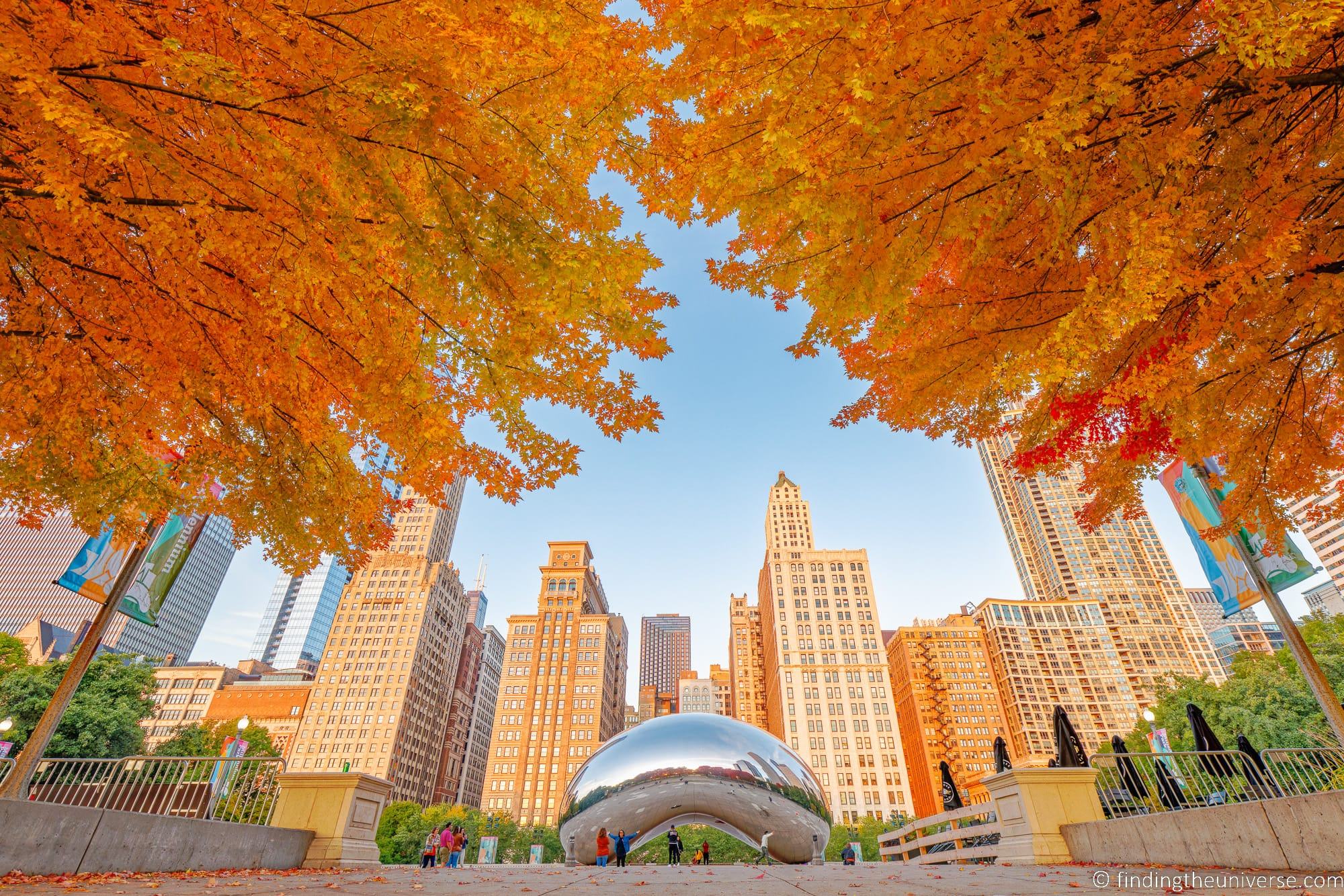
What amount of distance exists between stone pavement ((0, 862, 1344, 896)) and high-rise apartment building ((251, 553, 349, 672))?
600ft

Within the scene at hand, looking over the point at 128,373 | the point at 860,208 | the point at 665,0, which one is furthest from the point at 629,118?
the point at 128,373

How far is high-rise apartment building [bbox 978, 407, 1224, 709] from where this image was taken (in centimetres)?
10325

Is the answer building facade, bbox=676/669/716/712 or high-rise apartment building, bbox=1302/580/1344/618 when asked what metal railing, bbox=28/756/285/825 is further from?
building facade, bbox=676/669/716/712

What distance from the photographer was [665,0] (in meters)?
5.41

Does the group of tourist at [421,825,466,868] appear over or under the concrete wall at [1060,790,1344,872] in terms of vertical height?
under

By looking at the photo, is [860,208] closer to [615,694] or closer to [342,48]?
[342,48]

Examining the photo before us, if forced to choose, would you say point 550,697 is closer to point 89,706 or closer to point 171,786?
point 89,706

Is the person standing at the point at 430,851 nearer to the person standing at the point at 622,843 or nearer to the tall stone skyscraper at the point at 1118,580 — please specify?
the person standing at the point at 622,843

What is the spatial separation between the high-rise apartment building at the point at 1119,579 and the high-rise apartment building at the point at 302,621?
18192 centimetres

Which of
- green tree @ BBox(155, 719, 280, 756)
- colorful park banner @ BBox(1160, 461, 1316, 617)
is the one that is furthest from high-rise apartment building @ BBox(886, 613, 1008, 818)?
colorful park banner @ BBox(1160, 461, 1316, 617)

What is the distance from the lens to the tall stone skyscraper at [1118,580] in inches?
4050

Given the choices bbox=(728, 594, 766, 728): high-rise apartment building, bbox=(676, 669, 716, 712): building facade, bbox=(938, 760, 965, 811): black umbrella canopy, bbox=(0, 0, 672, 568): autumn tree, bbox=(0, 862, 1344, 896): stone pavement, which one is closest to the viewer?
bbox=(0, 0, 672, 568): autumn tree

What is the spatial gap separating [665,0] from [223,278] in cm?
481

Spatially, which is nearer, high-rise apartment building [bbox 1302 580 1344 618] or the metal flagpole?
the metal flagpole
